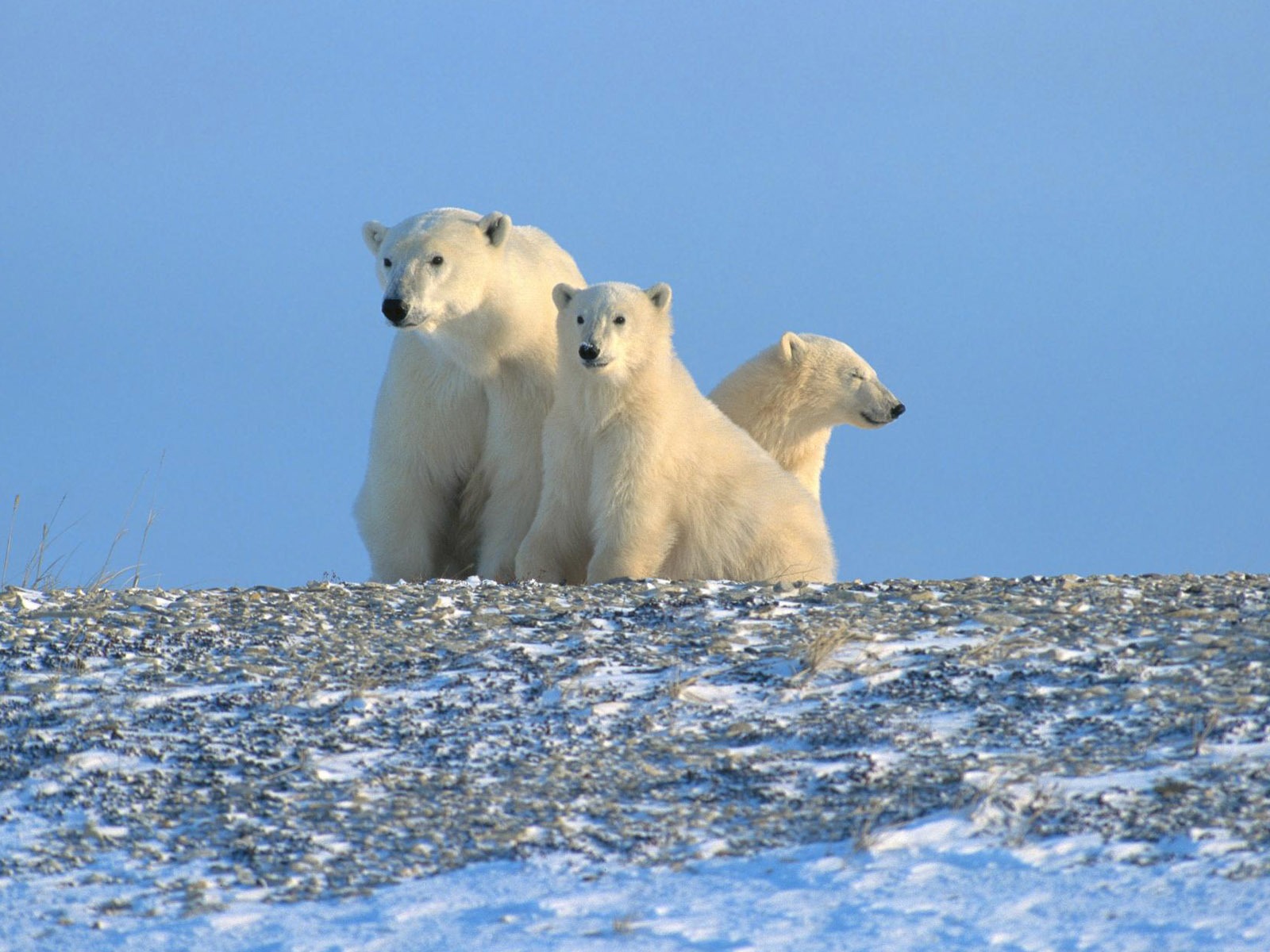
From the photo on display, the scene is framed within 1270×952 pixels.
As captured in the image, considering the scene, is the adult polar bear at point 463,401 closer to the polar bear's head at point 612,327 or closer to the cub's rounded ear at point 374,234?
the cub's rounded ear at point 374,234

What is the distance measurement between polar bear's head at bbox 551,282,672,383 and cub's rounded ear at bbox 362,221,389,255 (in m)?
1.01

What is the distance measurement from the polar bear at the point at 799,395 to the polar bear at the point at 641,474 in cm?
201

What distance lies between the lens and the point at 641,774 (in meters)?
4.42

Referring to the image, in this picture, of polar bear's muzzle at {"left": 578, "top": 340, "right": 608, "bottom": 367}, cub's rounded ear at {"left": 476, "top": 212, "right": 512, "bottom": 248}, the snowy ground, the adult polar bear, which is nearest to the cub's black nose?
the adult polar bear

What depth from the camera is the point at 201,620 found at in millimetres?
6125

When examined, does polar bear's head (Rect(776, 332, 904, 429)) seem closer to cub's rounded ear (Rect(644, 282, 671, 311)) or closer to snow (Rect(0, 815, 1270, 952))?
cub's rounded ear (Rect(644, 282, 671, 311))

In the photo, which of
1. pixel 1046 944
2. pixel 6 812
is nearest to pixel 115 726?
pixel 6 812

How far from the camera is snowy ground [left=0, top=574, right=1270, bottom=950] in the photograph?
→ 145 inches

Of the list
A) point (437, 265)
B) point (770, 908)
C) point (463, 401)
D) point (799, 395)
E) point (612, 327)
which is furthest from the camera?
point (799, 395)

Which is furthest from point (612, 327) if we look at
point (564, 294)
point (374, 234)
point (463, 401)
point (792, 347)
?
point (792, 347)

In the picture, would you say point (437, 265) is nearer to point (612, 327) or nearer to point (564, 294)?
point (564, 294)

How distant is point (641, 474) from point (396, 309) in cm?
140

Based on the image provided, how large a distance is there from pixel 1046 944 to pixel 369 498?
5.83m

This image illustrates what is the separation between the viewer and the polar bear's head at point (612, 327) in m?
7.51
